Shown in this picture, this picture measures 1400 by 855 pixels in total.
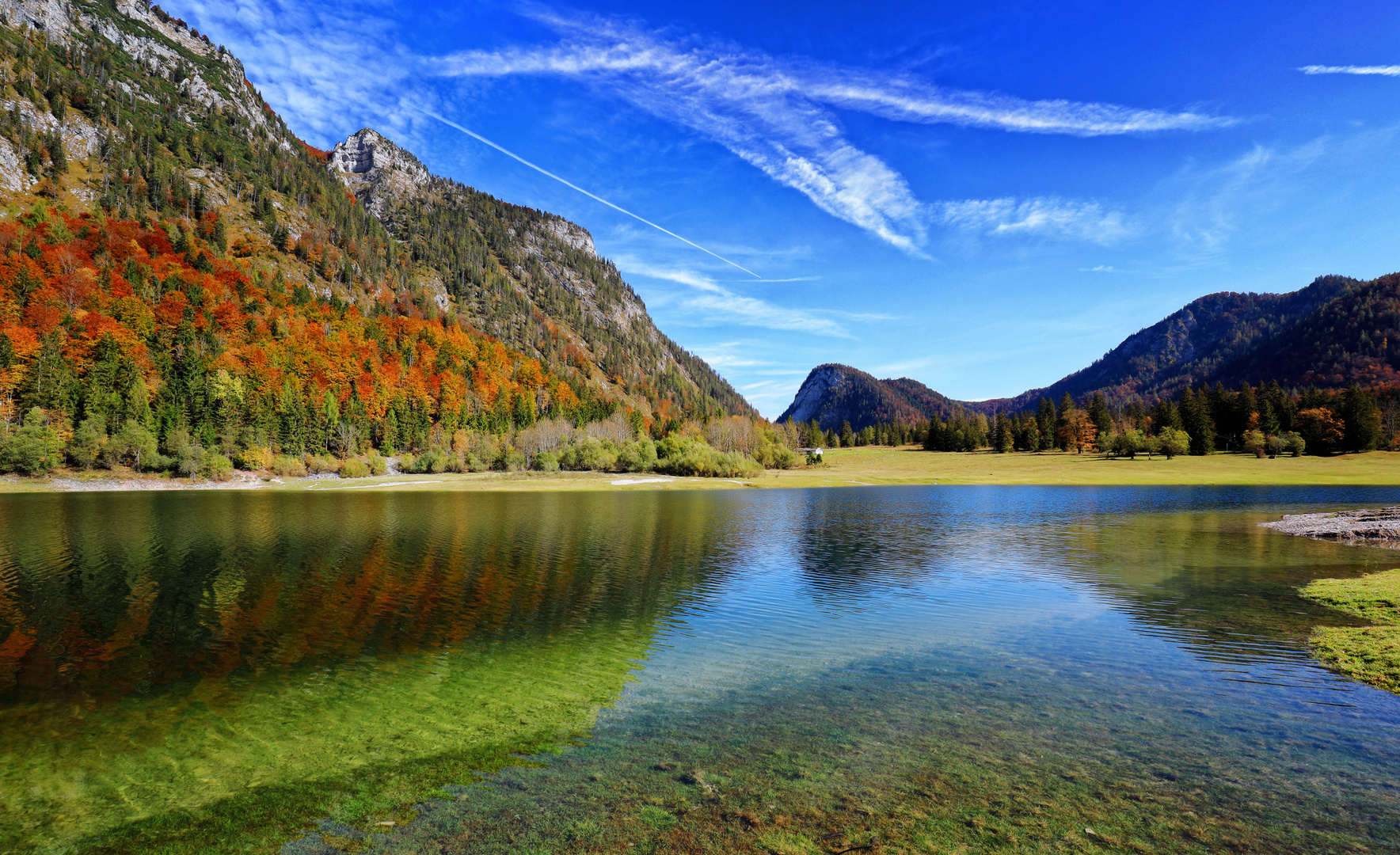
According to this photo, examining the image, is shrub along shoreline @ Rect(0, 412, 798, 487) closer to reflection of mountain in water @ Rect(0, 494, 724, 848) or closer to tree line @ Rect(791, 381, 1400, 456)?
reflection of mountain in water @ Rect(0, 494, 724, 848)

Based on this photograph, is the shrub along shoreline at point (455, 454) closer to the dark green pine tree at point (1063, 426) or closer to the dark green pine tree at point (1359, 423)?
the dark green pine tree at point (1063, 426)

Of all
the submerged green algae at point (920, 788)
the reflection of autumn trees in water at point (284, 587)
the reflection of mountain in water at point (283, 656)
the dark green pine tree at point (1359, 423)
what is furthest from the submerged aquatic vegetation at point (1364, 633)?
the dark green pine tree at point (1359, 423)

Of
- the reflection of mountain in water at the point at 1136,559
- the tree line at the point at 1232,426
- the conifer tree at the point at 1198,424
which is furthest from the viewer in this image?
the conifer tree at the point at 1198,424

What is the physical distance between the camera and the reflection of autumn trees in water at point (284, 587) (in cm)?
1594

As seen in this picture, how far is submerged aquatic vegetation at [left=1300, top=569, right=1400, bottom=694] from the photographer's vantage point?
44.1 ft

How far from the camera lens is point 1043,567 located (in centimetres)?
3002

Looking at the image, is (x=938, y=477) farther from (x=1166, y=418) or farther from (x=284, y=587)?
(x=284, y=587)

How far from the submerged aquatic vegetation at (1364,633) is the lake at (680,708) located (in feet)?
2.16

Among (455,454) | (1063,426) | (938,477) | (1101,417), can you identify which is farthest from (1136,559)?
(1101,417)

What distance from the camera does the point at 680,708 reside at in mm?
12539

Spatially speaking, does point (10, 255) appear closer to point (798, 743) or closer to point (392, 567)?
point (392, 567)

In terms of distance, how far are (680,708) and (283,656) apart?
11.8 m

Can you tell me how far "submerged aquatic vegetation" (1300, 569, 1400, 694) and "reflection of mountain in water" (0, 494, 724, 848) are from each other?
58.1 feet

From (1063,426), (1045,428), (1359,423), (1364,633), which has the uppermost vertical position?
(1063,426)
